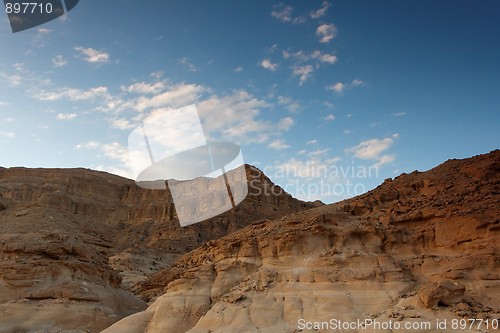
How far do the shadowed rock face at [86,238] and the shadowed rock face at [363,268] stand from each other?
14.8 ft

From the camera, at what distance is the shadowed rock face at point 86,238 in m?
22.2

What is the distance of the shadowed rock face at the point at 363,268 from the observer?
17.3 metres

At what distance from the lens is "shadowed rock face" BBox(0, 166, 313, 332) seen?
22.2 metres

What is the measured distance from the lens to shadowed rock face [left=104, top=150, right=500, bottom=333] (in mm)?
17312

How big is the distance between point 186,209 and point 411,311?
75.4 meters

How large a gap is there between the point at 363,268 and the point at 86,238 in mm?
55885

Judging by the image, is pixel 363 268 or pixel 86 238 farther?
pixel 86 238

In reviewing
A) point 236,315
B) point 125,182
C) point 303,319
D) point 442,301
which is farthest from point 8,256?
point 125,182

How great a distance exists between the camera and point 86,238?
2640 inches

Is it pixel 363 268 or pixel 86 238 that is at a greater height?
pixel 86 238

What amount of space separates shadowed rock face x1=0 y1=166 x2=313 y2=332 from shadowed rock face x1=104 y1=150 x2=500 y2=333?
14.8 ft

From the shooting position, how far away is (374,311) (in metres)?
17.2

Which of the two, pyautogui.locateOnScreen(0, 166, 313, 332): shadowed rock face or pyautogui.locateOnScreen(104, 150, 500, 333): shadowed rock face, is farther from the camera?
pyautogui.locateOnScreen(0, 166, 313, 332): shadowed rock face

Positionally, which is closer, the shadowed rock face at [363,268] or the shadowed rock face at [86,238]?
the shadowed rock face at [363,268]
